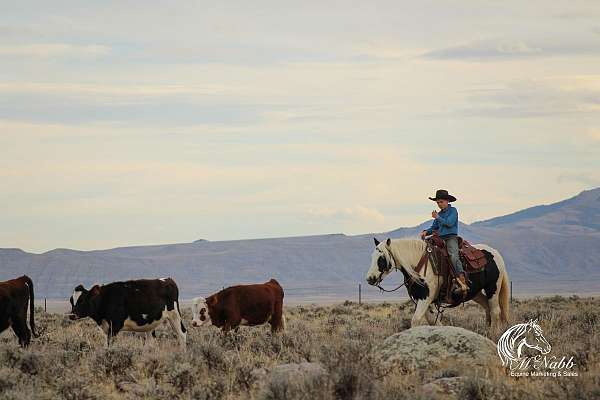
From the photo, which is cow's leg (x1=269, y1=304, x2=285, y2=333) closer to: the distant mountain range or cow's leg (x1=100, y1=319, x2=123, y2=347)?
cow's leg (x1=100, y1=319, x2=123, y2=347)

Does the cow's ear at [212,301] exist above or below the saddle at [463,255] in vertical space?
below

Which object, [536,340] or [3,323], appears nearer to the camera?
[536,340]

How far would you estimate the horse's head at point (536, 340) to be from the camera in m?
15.5

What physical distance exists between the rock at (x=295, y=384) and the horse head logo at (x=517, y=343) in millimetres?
2702

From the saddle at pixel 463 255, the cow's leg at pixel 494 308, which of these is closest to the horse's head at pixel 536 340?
the saddle at pixel 463 255

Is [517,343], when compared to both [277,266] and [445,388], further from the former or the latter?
[277,266]

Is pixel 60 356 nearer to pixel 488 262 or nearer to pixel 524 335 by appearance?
pixel 524 335

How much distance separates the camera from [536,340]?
16547mm

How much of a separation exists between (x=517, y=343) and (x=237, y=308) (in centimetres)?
643

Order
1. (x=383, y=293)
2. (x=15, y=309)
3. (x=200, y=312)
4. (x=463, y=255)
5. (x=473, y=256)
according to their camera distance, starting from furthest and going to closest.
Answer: (x=383, y=293), (x=200, y=312), (x=473, y=256), (x=463, y=255), (x=15, y=309)

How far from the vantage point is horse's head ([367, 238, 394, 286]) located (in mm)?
18578

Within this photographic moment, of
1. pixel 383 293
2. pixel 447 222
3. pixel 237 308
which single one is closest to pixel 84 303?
pixel 237 308

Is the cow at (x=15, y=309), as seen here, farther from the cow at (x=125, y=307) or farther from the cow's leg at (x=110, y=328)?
the cow's leg at (x=110, y=328)

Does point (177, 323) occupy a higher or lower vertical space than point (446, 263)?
lower
